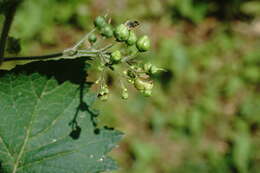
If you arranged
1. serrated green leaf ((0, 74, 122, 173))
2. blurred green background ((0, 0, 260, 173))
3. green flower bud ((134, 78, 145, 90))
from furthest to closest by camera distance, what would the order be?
blurred green background ((0, 0, 260, 173))
serrated green leaf ((0, 74, 122, 173))
green flower bud ((134, 78, 145, 90))

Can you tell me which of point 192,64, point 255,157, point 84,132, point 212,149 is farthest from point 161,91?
point 84,132

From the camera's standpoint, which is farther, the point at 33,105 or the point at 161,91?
the point at 161,91

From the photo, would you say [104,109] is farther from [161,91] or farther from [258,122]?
[258,122]

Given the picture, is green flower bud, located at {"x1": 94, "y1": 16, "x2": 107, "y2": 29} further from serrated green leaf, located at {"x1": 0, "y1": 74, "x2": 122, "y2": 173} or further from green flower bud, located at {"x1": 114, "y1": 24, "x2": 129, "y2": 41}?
serrated green leaf, located at {"x1": 0, "y1": 74, "x2": 122, "y2": 173}

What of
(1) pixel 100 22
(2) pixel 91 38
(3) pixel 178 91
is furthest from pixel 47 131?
(3) pixel 178 91

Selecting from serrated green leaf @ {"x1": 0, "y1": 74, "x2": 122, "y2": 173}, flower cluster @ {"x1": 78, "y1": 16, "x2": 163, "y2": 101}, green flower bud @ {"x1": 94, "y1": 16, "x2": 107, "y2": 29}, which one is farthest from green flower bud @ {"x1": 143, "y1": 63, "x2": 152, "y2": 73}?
serrated green leaf @ {"x1": 0, "y1": 74, "x2": 122, "y2": 173}

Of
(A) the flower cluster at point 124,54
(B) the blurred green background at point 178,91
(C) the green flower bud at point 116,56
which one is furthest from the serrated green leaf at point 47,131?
(B) the blurred green background at point 178,91

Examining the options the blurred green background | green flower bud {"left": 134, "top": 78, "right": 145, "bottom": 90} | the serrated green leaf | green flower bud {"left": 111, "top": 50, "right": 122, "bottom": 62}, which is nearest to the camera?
green flower bud {"left": 111, "top": 50, "right": 122, "bottom": 62}

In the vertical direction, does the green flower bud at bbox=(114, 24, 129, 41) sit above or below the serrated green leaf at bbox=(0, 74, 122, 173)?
above
